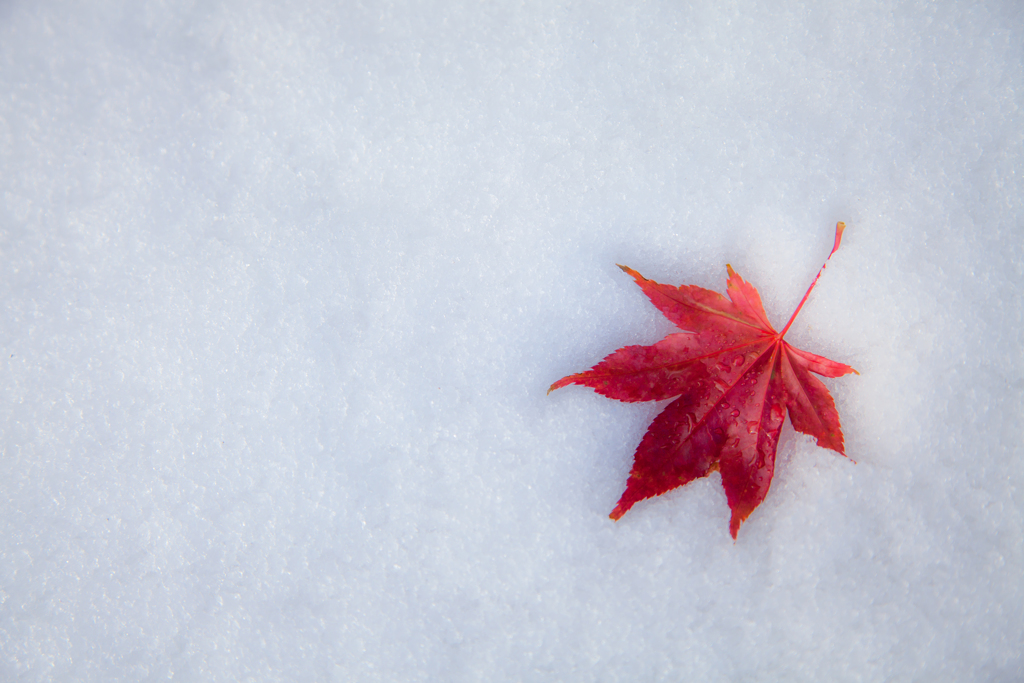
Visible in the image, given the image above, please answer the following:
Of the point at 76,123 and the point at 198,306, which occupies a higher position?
the point at 76,123

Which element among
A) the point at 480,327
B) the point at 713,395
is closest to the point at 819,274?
the point at 713,395

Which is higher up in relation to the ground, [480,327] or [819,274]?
[819,274]

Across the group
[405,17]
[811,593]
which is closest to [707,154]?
[405,17]

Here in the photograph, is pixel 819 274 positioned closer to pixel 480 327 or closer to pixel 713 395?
pixel 713 395

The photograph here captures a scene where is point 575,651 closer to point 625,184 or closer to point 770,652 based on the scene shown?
point 770,652
